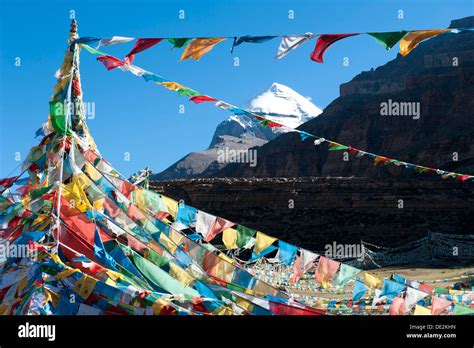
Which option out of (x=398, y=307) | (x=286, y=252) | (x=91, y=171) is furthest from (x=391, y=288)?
(x=91, y=171)

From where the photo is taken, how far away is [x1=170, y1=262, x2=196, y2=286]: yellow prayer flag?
30.0 ft

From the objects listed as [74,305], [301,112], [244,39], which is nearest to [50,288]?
[74,305]

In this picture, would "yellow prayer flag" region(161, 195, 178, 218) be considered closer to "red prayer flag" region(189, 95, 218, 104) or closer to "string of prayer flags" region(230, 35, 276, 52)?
"red prayer flag" region(189, 95, 218, 104)

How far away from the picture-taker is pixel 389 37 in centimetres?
885

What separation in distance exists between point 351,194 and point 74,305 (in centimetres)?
3172

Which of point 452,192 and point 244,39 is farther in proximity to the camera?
point 452,192

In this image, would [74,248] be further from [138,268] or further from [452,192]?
[452,192]

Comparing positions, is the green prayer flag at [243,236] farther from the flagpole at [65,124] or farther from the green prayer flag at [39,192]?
the green prayer flag at [39,192]

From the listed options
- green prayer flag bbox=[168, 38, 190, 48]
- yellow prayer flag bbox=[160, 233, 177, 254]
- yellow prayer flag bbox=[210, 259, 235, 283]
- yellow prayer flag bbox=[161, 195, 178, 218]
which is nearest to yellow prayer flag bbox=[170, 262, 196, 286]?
yellow prayer flag bbox=[160, 233, 177, 254]

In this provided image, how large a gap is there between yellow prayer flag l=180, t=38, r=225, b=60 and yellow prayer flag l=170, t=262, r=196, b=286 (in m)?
2.66

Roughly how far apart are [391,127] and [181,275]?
216ft

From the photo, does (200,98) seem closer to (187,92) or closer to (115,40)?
(187,92)

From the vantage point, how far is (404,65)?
96.4m

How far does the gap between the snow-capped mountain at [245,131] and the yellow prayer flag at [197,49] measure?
2922 inches
